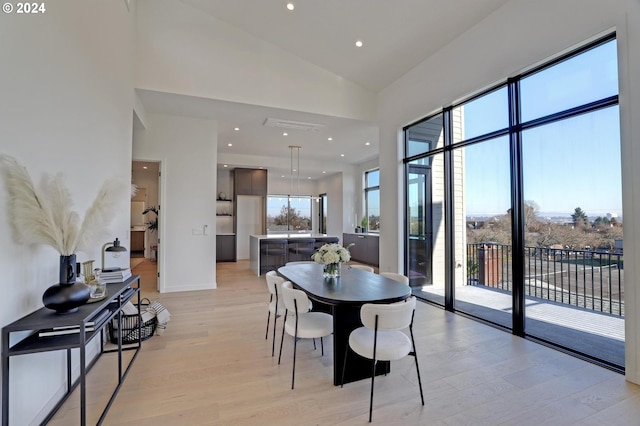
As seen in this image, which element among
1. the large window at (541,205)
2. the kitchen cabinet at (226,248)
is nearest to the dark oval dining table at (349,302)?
the large window at (541,205)

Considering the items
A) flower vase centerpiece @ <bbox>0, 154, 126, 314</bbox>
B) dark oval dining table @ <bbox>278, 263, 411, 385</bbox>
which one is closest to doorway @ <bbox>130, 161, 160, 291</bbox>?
flower vase centerpiece @ <bbox>0, 154, 126, 314</bbox>

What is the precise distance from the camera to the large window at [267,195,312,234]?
10.3 meters

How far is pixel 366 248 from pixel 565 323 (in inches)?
225

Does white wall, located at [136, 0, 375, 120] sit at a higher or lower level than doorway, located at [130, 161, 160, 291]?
higher

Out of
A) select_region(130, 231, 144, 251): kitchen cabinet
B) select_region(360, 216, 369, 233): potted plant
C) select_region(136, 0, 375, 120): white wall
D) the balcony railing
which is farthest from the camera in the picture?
select_region(130, 231, 144, 251): kitchen cabinet

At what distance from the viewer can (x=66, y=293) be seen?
174cm

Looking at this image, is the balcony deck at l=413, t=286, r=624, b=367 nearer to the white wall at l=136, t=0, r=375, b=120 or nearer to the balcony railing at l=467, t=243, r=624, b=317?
the balcony railing at l=467, t=243, r=624, b=317

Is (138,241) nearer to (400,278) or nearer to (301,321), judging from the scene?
(301,321)

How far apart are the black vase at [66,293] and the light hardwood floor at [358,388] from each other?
866mm

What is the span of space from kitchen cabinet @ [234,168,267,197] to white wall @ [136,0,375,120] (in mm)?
4384

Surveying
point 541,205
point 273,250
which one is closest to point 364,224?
point 273,250

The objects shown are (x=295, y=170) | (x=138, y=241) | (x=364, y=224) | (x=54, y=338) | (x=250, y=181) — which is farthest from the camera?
(x=138, y=241)

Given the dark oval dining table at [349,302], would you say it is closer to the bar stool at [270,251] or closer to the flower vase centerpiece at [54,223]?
the flower vase centerpiece at [54,223]

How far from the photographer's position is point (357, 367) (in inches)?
96.1
